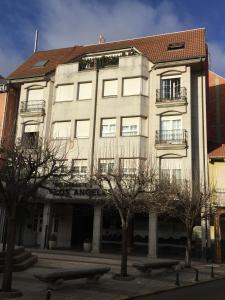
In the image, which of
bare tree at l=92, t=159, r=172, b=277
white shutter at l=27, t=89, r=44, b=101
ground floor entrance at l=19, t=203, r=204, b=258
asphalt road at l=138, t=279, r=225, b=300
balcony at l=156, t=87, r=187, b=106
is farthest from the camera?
white shutter at l=27, t=89, r=44, b=101

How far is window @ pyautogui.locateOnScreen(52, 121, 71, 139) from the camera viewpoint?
30.5 metres

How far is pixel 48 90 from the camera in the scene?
32.1 meters

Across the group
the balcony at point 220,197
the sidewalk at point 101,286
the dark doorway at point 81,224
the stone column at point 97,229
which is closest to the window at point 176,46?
the balcony at point 220,197

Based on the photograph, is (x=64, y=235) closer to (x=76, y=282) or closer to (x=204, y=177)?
(x=204, y=177)

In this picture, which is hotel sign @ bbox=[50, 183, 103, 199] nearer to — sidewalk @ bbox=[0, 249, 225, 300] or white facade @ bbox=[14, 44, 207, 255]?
white facade @ bbox=[14, 44, 207, 255]

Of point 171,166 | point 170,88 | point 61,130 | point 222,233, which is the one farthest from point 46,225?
point 170,88

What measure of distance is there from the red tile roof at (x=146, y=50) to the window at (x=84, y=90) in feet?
8.88

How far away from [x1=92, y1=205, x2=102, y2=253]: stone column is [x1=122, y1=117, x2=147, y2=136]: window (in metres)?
5.91

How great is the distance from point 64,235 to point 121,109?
36.4ft

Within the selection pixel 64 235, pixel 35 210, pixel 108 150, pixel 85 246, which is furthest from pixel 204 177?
pixel 35 210

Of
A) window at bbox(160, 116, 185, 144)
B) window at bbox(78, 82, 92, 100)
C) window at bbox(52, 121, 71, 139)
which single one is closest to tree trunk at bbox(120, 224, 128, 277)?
window at bbox(160, 116, 185, 144)

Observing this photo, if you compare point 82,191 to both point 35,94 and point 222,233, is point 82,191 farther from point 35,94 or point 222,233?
point 222,233

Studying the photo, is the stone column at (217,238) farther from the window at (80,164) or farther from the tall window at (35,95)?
the tall window at (35,95)

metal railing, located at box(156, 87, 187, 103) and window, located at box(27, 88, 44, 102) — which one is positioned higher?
window, located at box(27, 88, 44, 102)
